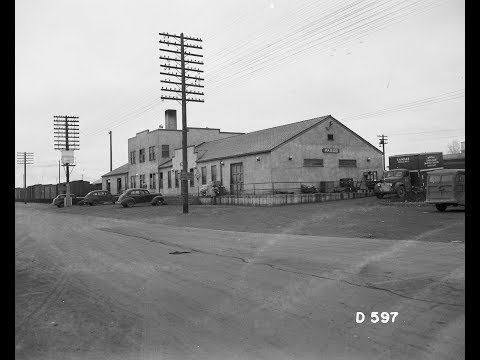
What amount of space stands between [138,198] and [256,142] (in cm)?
1269

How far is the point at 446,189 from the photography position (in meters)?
21.8

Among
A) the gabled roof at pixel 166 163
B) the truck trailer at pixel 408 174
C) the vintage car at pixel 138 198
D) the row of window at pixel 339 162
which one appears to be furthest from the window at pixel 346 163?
the gabled roof at pixel 166 163

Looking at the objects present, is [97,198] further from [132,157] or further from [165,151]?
[132,157]

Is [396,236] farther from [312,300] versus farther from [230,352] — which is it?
[230,352]

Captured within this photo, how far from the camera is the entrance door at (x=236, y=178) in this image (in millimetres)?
37500

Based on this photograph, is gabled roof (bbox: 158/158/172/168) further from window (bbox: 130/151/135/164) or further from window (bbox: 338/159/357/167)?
window (bbox: 338/159/357/167)

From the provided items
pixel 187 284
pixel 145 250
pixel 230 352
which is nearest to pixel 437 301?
pixel 230 352

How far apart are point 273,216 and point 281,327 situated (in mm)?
18952

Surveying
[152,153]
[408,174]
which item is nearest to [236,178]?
[408,174]

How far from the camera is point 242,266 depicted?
29.9ft

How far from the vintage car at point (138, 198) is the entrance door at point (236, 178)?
771 cm

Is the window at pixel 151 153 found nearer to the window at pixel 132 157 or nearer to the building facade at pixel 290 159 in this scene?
the window at pixel 132 157

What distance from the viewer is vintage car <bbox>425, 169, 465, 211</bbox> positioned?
21562 mm

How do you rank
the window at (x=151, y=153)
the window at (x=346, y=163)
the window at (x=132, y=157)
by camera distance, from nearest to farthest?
the window at (x=346, y=163)
the window at (x=151, y=153)
the window at (x=132, y=157)
